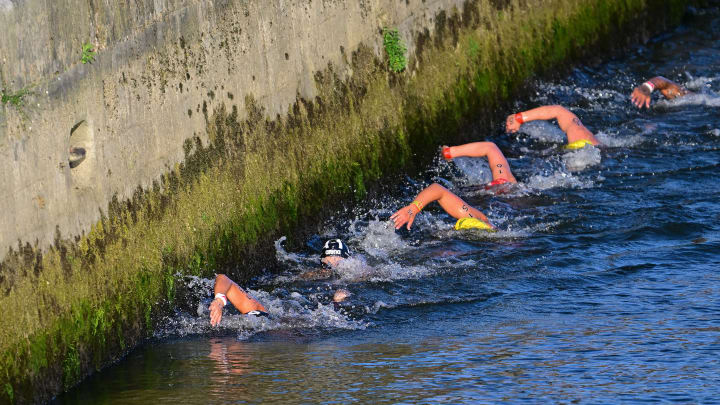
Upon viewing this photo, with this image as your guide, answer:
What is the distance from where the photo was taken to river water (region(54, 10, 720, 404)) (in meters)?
9.25

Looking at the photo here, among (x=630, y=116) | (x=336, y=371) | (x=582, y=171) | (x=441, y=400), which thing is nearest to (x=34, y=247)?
(x=336, y=371)

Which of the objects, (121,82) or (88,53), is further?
(121,82)

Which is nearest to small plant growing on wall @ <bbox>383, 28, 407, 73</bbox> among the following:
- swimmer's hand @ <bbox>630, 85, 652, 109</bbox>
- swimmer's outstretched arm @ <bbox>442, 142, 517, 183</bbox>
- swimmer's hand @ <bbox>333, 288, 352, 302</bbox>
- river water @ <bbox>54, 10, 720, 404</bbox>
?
swimmer's outstretched arm @ <bbox>442, 142, 517, 183</bbox>

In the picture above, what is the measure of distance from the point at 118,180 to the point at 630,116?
8671 mm

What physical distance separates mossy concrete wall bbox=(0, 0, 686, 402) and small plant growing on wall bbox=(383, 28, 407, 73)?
11 centimetres

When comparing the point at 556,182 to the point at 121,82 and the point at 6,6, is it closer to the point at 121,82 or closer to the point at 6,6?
the point at 121,82

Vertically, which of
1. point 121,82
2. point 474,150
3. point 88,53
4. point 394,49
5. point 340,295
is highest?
point 394,49

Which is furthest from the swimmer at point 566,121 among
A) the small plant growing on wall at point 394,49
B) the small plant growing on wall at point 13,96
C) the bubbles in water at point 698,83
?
the small plant growing on wall at point 13,96

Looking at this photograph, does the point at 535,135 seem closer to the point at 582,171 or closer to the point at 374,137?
the point at 582,171

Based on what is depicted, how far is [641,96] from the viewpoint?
1695cm

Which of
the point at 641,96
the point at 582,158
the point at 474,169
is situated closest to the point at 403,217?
the point at 474,169

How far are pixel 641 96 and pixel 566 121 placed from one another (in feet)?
5.03

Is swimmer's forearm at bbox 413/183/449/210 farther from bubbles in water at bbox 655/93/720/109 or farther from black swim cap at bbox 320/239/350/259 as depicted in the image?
bubbles in water at bbox 655/93/720/109

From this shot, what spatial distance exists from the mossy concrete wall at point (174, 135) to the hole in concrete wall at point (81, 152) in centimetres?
1
